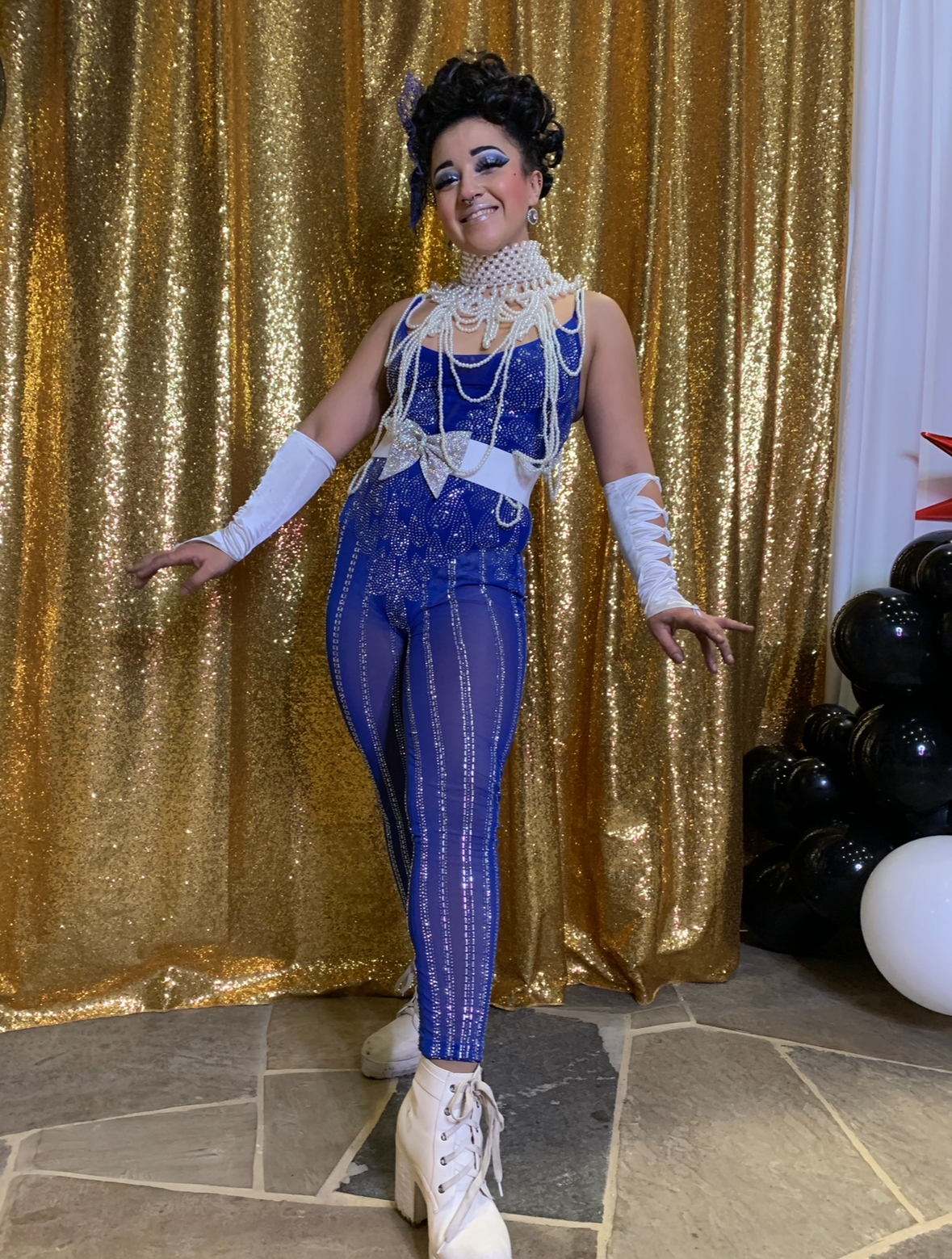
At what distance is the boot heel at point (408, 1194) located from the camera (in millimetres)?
1700

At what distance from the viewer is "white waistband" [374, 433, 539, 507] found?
1.93m

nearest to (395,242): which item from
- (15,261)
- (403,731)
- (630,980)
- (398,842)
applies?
(15,261)

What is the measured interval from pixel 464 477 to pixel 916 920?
121 cm

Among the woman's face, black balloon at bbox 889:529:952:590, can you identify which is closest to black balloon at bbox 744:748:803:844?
black balloon at bbox 889:529:952:590

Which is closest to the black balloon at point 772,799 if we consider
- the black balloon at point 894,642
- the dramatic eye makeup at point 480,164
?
the black balloon at point 894,642

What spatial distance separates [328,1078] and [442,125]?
177 centimetres

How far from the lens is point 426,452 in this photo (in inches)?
76.6

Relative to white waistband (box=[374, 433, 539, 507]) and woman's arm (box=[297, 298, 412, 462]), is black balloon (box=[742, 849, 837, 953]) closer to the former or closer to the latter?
white waistband (box=[374, 433, 539, 507])

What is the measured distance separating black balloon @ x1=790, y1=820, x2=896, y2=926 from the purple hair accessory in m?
1.58

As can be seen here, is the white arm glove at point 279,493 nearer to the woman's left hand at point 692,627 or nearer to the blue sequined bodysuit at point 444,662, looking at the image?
the blue sequined bodysuit at point 444,662

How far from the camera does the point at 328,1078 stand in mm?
2176

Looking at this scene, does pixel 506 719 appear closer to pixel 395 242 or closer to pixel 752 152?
pixel 395 242

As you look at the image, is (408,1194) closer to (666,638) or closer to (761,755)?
(666,638)

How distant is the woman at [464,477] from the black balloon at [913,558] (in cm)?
83
